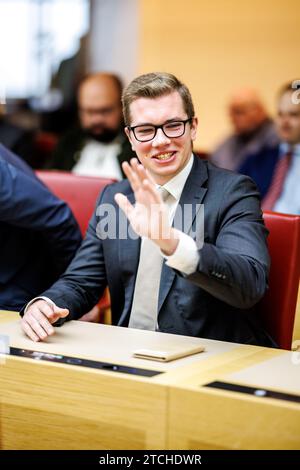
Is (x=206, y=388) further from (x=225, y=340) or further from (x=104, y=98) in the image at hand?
(x=104, y=98)

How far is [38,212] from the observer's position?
2580mm

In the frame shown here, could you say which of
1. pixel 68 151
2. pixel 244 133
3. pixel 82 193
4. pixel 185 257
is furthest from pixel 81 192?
pixel 244 133

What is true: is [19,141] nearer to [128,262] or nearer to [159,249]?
[128,262]

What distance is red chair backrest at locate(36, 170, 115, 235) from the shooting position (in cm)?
300

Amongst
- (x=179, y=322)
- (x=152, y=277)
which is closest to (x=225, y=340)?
(x=179, y=322)

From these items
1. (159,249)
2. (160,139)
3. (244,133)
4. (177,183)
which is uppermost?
(160,139)

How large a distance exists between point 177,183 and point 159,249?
29 centimetres

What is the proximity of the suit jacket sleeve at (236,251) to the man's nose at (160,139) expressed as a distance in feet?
0.65

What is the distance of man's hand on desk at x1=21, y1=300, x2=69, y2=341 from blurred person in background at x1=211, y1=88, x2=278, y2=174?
321 centimetres

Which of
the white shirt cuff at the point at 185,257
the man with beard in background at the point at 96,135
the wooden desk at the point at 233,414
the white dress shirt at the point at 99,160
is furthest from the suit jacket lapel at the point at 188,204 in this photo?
the man with beard in background at the point at 96,135

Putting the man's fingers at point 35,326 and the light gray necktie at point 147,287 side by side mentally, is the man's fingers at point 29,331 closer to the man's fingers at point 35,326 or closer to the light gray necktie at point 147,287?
the man's fingers at point 35,326

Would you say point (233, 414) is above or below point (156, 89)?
below

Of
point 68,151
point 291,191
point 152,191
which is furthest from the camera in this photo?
point 68,151

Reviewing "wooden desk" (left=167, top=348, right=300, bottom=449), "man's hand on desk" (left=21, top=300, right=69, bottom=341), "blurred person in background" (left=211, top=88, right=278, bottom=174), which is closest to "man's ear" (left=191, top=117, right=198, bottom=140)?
"man's hand on desk" (left=21, top=300, right=69, bottom=341)
